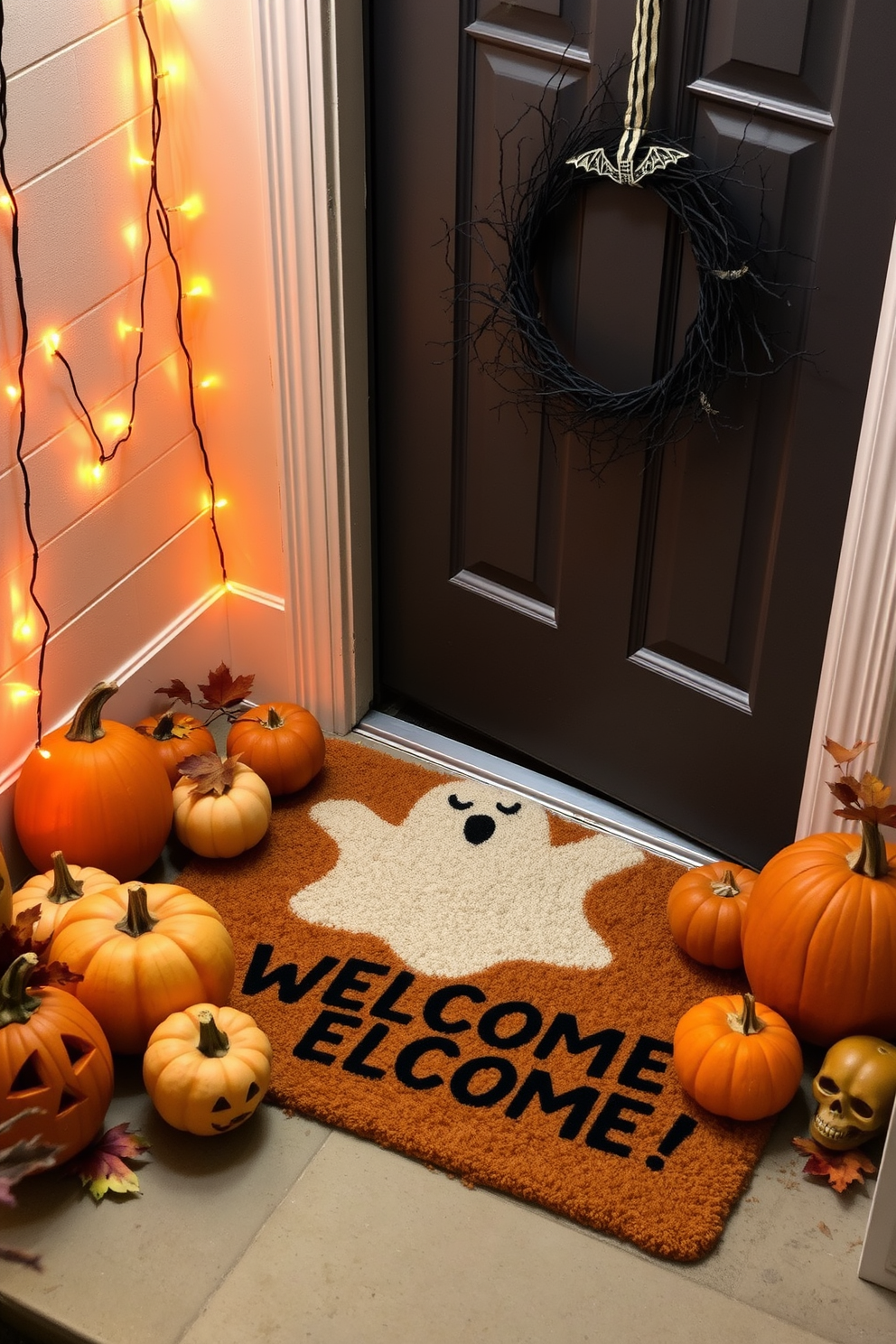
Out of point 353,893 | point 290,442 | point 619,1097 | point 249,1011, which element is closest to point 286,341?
point 290,442

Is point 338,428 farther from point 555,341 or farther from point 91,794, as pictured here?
point 91,794

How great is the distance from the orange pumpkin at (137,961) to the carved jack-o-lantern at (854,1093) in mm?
869

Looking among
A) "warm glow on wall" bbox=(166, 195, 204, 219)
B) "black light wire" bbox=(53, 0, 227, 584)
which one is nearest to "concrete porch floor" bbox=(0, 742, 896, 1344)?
"black light wire" bbox=(53, 0, 227, 584)

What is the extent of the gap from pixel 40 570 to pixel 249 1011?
2.63 ft

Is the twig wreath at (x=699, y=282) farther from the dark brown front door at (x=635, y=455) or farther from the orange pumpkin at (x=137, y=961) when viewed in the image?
the orange pumpkin at (x=137, y=961)

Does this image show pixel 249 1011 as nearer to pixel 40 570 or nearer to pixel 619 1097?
pixel 619 1097

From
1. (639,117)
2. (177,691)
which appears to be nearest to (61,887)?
(177,691)

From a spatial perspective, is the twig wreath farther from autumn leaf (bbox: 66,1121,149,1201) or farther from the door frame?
autumn leaf (bbox: 66,1121,149,1201)

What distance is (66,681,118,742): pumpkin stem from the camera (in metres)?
2.17

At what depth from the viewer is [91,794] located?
7.15ft

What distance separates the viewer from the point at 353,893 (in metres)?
2.30

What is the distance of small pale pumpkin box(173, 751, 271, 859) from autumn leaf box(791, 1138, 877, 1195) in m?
1.02

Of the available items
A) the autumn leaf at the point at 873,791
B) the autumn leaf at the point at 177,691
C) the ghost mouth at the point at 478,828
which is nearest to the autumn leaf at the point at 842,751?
the autumn leaf at the point at 873,791

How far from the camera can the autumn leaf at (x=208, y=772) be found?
2324mm
